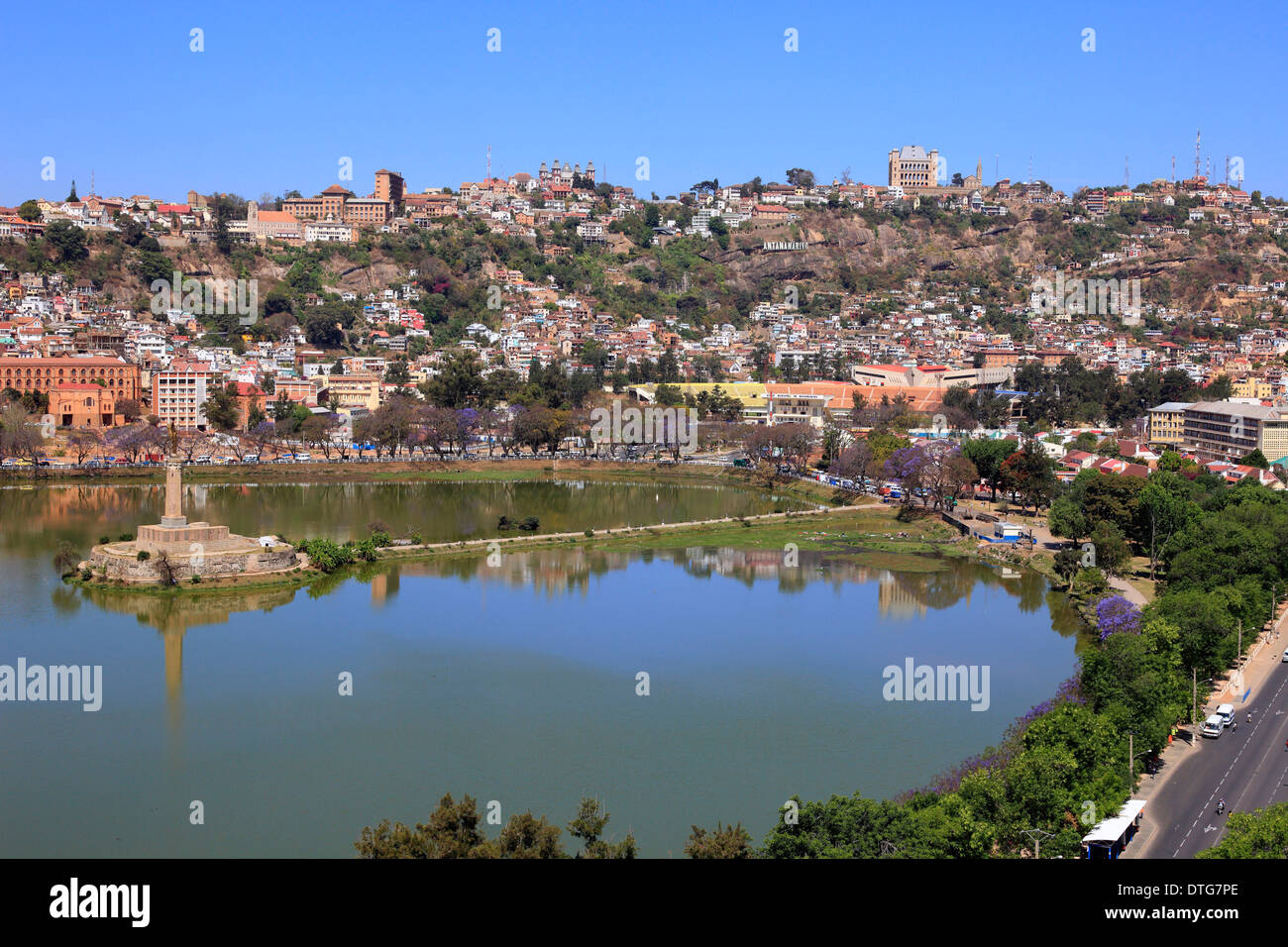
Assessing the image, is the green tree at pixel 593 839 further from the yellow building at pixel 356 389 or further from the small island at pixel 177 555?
the yellow building at pixel 356 389

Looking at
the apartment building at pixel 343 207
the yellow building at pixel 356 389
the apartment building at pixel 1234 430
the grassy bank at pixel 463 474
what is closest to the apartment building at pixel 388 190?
the apartment building at pixel 343 207

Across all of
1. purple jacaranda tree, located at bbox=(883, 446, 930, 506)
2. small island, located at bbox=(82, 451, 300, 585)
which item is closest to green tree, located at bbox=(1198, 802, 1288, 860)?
small island, located at bbox=(82, 451, 300, 585)

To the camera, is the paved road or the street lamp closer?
the street lamp

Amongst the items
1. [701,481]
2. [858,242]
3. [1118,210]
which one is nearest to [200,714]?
[701,481]

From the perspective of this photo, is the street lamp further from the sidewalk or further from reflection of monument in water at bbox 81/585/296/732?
reflection of monument in water at bbox 81/585/296/732

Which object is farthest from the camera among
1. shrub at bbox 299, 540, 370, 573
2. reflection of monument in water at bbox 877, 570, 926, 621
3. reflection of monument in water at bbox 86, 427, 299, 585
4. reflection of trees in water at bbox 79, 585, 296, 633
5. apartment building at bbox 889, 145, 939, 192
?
apartment building at bbox 889, 145, 939, 192
